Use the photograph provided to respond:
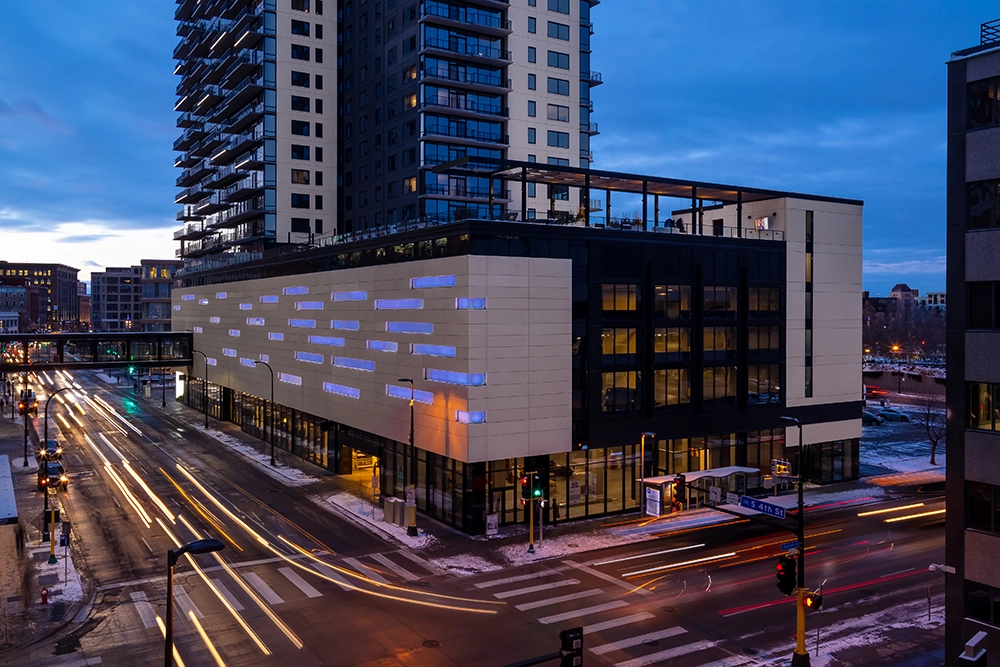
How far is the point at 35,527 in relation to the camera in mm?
41312

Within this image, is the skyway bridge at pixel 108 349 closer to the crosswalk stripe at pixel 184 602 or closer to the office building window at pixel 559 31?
the crosswalk stripe at pixel 184 602

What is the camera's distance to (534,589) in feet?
104

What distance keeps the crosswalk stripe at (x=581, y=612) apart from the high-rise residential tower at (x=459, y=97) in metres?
43.9

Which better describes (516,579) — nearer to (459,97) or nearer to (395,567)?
(395,567)

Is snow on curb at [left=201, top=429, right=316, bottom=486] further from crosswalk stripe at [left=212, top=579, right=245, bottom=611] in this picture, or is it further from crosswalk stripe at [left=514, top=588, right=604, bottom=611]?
crosswalk stripe at [left=514, top=588, right=604, bottom=611]

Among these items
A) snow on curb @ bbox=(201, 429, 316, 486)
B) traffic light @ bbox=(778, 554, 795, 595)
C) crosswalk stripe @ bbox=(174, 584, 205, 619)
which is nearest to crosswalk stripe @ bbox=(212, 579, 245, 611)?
crosswalk stripe @ bbox=(174, 584, 205, 619)

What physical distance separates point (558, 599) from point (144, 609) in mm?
16110

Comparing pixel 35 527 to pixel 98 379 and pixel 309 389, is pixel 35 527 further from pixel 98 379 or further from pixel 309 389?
pixel 98 379

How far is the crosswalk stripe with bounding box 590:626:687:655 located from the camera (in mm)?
25656

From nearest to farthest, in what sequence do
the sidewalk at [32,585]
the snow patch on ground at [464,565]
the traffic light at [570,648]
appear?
the traffic light at [570,648] → the sidewalk at [32,585] → the snow patch on ground at [464,565]

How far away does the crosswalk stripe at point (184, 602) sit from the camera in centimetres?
2884

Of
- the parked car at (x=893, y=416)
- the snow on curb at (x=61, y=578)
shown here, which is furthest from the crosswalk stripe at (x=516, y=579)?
the parked car at (x=893, y=416)

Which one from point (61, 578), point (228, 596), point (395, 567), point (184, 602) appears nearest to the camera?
point (184, 602)

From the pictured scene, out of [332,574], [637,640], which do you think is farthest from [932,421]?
[332,574]
